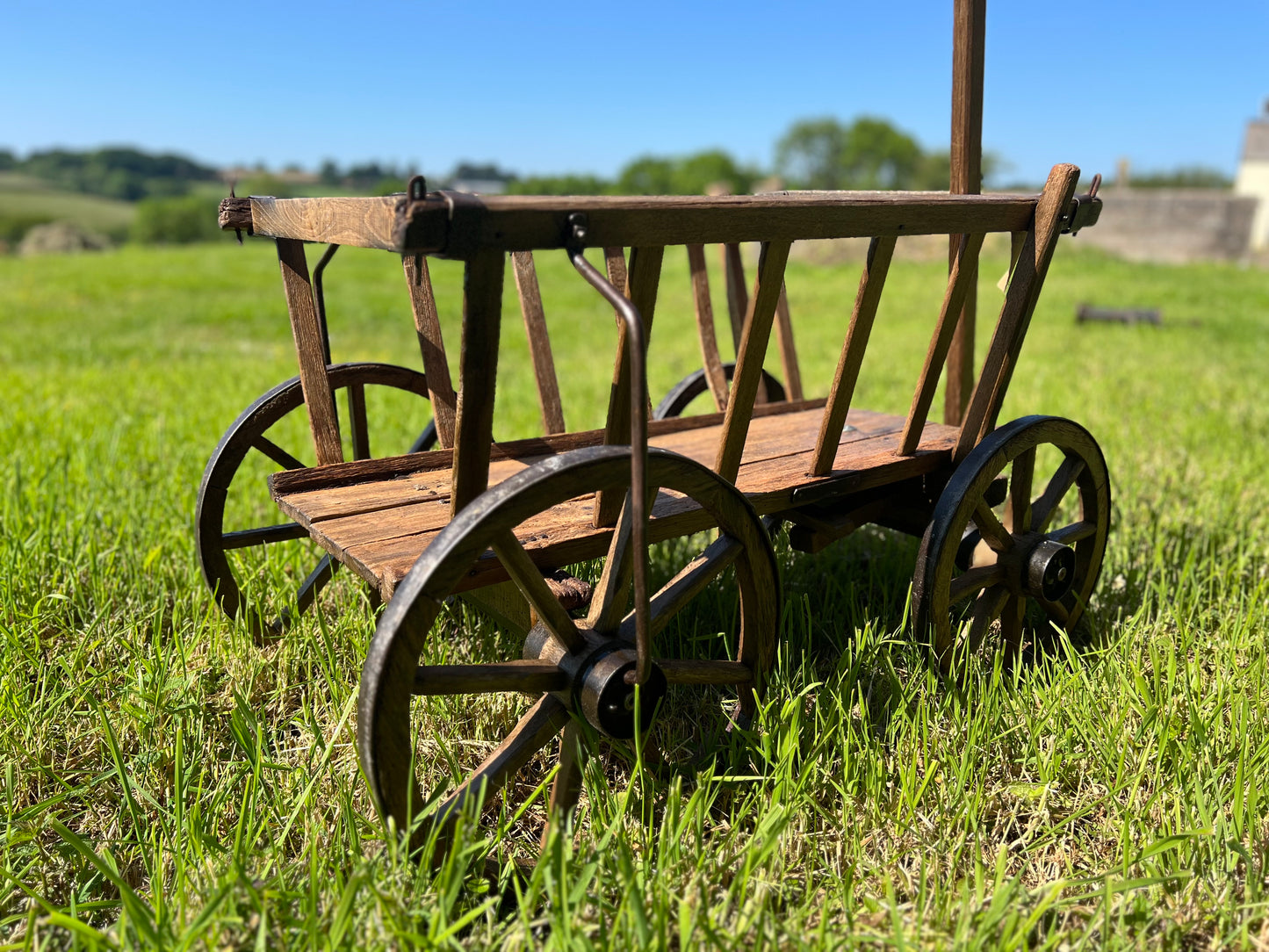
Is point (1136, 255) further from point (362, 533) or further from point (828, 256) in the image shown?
point (362, 533)

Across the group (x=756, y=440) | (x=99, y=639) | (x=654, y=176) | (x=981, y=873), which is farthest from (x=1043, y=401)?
(x=654, y=176)

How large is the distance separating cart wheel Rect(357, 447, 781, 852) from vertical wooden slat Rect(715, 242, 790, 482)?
0.14m

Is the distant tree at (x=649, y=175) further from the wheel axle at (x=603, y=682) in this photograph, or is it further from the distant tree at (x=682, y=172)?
the wheel axle at (x=603, y=682)

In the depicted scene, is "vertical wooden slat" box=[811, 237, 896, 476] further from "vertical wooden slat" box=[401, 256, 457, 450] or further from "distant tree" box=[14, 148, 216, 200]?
"distant tree" box=[14, 148, 216, 200]

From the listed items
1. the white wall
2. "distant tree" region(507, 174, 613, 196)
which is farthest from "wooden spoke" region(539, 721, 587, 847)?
the white wall

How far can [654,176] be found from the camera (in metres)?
71.1

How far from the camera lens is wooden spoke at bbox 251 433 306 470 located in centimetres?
249

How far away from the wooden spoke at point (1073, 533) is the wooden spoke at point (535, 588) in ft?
4.80

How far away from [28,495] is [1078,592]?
3363 mm

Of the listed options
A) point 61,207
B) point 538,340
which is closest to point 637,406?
point 538,340

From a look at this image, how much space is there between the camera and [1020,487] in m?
2.51

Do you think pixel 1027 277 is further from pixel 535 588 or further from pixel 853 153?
pixel 853 153

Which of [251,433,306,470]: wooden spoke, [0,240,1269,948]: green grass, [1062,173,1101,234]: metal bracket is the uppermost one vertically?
[1062,173,1101,234]: metal bracket

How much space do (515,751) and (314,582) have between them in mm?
1228
